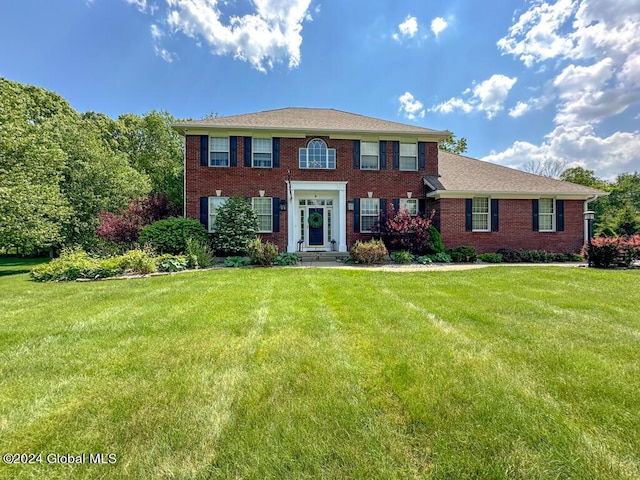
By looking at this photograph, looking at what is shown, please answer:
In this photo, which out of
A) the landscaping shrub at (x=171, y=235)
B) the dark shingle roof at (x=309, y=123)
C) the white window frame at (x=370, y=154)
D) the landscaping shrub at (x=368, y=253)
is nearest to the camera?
the landscaping shrub at (x=171, y=235)

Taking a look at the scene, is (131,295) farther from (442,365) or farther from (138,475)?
(442,365)

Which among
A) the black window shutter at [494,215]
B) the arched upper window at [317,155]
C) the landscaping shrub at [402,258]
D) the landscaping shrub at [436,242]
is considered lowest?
the landscaping shrub at [402,258]

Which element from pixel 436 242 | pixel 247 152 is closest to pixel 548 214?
pixel 436 242

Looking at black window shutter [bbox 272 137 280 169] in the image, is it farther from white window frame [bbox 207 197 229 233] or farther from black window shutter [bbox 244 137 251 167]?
white window frame [bbox 207 197 229 233]

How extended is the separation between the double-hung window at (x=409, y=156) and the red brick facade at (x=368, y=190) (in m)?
0.35

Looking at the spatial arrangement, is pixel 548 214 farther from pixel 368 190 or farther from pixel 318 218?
pixel 318 218

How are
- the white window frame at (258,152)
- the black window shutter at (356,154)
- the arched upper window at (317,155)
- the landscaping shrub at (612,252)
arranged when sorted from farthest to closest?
1. the black window shutter at (356,154)
2. the arched upper window at (317,155)
3. the white window frame at (258,152)
4. the landscaping shrub at (612,252)

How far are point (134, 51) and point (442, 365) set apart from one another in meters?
17.1

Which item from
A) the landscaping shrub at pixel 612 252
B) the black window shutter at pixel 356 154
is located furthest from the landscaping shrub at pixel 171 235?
the landscaping shrub at pixel 612 252

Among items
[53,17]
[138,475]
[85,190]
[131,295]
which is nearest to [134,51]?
[53,17]

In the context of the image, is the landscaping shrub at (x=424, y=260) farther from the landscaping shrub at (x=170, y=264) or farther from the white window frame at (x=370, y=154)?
the landscaping shrub at (x=170, y=264)

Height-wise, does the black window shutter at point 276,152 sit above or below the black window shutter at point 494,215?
above

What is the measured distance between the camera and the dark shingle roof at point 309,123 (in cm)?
1313

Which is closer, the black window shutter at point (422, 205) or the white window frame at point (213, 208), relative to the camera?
the white window frame at point (213, 208)
